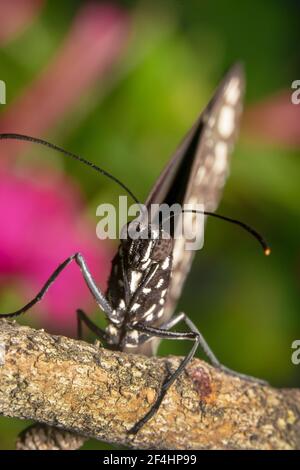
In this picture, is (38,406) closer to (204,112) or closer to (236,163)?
(204,112)

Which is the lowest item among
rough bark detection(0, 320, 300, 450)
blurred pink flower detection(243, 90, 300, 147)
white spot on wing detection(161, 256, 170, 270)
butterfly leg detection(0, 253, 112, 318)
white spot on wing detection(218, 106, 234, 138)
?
rough bark detection(0, 320, 300, 450)

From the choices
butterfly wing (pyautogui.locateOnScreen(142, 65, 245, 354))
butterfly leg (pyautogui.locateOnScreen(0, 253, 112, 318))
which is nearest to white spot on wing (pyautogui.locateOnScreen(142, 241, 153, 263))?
butterfly leg (pyautogui.locateOnScreen(0, 253, 112, 318))

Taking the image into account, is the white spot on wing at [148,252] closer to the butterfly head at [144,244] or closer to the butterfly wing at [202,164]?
the butterfly head at [144,244]

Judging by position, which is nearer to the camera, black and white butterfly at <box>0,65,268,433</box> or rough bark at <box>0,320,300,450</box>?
rough bark at <box>0,320,300,450</box>

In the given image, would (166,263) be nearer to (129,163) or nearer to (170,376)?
(170,376)

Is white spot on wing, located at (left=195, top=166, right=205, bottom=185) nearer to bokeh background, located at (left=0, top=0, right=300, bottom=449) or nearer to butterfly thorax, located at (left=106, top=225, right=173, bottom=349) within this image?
bokeh background, located at (left=0, top=0, right=300, bottom=449)

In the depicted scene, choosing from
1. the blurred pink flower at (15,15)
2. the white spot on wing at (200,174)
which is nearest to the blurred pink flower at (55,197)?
the blurred pink flower at (15,15)

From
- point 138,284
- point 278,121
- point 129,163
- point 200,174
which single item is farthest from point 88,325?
point 278,121

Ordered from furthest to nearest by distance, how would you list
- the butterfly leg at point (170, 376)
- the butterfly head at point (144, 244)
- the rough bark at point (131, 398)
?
the butterfly head at point (144, 244) < the butterfly leg at point (170, 376) < the rough bark at point (131, 398)
